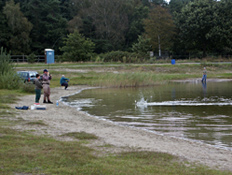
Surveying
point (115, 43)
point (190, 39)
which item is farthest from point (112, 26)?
point (190, 39)

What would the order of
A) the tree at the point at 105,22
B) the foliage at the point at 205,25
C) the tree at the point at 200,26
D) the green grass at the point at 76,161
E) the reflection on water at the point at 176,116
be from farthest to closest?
the tree at the point at 105,22, the tree at the point at 200,26, the foliage at the point at 205,25, the reflection on water at the point at 176,116, the green grass at the point at 76,161

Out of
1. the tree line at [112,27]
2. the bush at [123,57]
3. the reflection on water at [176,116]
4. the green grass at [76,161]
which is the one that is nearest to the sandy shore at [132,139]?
the green grass at [76,161]

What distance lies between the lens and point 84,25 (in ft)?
290

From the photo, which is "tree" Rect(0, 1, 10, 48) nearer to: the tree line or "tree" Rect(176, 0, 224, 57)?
the tree line

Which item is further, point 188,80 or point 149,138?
point 188,80

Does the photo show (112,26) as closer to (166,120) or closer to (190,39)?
(190,39)

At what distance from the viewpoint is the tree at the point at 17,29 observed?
7381cm

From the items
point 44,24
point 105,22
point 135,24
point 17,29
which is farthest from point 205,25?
point 17,29

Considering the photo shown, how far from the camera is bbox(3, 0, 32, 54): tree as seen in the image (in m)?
73.8

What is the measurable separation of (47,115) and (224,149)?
28.9 feet

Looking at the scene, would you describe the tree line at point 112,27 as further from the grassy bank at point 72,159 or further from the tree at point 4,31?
the grassy bank at point 72,159

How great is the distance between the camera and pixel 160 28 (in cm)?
7169

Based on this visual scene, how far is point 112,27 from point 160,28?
22.1m

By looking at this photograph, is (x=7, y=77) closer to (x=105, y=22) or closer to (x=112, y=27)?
(x=105, y=22)
